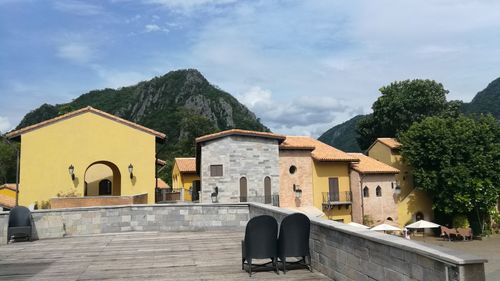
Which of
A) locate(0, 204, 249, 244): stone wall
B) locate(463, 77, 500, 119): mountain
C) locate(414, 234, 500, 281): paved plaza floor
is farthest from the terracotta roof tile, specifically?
locate(463, 77, 500, 119): mountain

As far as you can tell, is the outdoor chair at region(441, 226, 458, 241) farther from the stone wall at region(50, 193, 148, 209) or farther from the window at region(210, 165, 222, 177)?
the stone wall at region(50, 193, 148, 209)

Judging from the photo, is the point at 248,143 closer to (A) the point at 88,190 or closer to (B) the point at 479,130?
(A) the point at 88,190

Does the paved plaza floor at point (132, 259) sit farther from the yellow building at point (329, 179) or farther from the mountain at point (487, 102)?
the mountain at point (487, 102)

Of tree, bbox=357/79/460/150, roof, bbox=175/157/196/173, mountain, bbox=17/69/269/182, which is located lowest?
roof, bbox=175/157/196/173

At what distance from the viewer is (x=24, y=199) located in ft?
66.8

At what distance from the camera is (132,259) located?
7.87 m

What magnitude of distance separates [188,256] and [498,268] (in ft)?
68.2

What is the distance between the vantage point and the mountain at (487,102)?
358 ft

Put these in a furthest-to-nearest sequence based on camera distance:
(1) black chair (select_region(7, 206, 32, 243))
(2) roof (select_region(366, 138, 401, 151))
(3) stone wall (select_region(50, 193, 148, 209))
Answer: (2) roof (select_region(366, 138, 401, 151)) < (3) stone wall (select_region(50, 193, 148, 209)) < (1) black chair (select_region(7, 206, 32, 243))

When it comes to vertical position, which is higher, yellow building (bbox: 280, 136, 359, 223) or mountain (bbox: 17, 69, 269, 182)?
mountain (bbox: 17, 69, 269, 182)

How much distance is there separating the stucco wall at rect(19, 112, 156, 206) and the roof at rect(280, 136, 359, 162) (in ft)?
39.0

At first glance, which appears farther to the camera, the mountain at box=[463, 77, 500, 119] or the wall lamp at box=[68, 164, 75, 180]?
the mountain at box=[463, 77, 500, 119]

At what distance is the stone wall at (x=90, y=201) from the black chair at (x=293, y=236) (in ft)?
42.0

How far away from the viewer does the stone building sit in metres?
27.1
